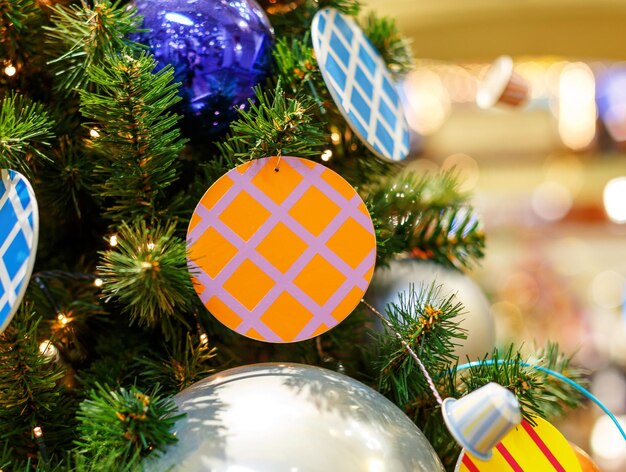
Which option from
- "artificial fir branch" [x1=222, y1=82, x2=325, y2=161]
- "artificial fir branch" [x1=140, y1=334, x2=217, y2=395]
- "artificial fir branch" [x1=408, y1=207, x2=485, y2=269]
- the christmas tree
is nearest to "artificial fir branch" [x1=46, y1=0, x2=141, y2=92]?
the christmas tree

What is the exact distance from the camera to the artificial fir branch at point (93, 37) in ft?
1.58

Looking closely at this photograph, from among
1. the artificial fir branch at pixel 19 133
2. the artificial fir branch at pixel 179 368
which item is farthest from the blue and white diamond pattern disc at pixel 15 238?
the artificial fir branch at pixel 179 368

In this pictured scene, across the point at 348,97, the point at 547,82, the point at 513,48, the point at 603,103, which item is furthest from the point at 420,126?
the point at 348,97

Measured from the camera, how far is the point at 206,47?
0.53m

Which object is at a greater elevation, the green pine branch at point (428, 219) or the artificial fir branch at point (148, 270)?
the artificial fir branch at point (148, 270)

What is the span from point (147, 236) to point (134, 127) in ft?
0.25

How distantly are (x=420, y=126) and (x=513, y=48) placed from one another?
6.65ft

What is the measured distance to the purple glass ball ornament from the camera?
1.73 ft

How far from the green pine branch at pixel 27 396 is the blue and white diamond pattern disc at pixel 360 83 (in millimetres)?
279

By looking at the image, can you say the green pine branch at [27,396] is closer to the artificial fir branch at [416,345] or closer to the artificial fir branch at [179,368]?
the artificial fir branch at [179,368]

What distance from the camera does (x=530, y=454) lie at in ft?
1.57

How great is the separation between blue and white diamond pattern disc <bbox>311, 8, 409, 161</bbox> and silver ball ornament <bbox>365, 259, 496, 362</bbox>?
11cm

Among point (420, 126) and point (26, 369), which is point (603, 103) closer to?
point (420, 126)

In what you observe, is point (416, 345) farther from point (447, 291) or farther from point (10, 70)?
point (10, 70)
